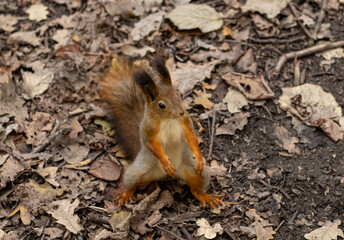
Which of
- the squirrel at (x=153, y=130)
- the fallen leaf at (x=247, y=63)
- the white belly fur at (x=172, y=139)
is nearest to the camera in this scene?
the squirrel at (x=153, y=130)

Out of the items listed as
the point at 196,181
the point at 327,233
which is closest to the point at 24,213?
the point at 196,181

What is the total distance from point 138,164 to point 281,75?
2037 millimetres

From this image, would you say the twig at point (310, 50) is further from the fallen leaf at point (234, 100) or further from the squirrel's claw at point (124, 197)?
the squirrel's claw at point (124, 197)

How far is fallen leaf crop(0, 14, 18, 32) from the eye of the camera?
5.23 m

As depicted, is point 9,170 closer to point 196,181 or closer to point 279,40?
point 196,181

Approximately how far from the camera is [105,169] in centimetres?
390

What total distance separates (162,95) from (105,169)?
3.98ft

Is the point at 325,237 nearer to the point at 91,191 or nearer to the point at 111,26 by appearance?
the point at 91,191

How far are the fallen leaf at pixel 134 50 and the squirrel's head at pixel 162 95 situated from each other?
1.82 m

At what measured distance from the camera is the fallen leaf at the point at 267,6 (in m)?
4.99

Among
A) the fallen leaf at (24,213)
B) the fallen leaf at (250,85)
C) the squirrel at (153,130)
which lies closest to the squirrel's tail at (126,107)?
the squirrel at (153,130)

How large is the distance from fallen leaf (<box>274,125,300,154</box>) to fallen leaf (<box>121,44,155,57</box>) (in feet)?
5.73

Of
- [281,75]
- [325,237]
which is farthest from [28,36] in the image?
[325,237]

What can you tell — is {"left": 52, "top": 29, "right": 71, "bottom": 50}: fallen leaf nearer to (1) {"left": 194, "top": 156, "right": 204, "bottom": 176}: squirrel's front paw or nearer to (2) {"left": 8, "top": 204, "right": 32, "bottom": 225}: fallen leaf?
(2) {"left": 8, "top": 204, "right": 32, "bottom": 225}: fallen leaf
